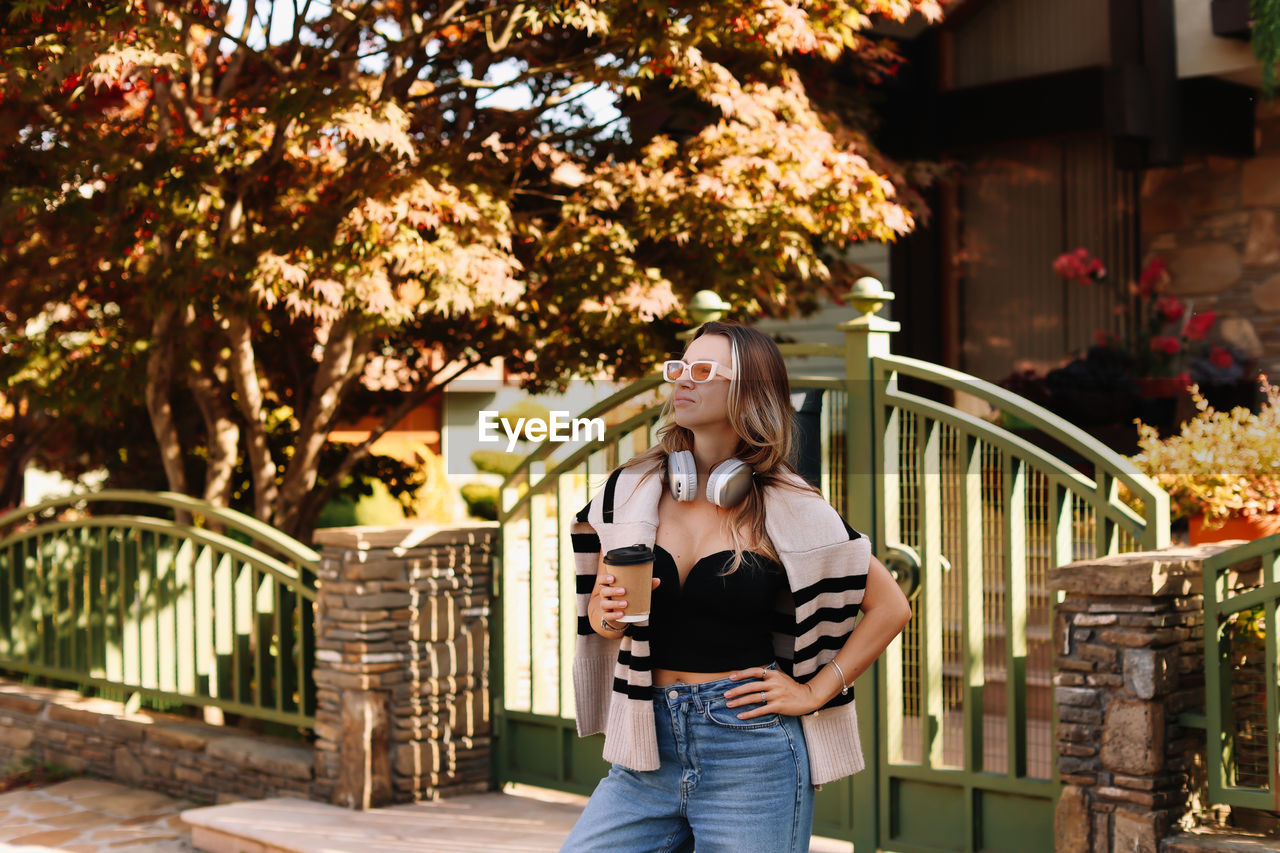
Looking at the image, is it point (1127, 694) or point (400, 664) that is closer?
point (1127, 694)

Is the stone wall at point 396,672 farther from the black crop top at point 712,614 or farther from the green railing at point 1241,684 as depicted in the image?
the black crop top at point 712,614

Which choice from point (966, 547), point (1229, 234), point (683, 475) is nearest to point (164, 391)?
point (966, 547)

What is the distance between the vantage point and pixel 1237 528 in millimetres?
5262

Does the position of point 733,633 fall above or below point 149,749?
above

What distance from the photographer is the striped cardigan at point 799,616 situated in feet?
8.75

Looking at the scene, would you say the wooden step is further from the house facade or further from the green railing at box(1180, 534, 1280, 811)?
the house facade

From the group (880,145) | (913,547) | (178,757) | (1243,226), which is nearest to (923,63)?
(880,145)

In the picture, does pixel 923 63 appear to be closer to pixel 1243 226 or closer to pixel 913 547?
pixel 1243 226

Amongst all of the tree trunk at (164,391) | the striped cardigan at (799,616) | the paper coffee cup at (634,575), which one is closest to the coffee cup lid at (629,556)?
the paper coffee cup at (634,575)

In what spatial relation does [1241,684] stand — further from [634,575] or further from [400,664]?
[400,664]

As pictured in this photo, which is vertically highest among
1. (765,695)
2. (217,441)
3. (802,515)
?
(217,441)

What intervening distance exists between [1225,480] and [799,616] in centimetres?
317

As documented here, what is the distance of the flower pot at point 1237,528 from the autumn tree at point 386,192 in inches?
87.1

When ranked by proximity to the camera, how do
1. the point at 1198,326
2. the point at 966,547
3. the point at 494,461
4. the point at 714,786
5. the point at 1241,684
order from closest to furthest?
the point at 714,786, the point at 1241,684, the point at 966,547, the point at 1198,326, the point at 494,461
